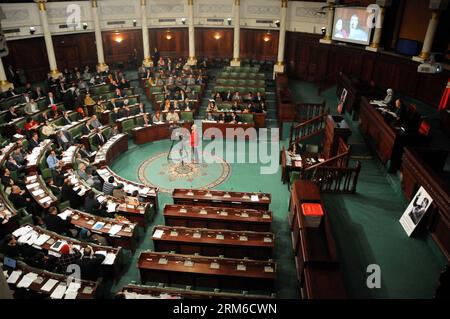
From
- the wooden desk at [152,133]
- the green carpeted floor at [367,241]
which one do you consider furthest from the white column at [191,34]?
the green carpeted floor at [367,241]

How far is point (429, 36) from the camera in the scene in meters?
13.2

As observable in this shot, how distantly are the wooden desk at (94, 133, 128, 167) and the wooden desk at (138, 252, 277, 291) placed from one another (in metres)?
5.45

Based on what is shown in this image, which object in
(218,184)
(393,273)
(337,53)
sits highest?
(337,53)

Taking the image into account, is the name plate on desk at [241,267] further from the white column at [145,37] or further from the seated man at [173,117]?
the white column at [145,37]

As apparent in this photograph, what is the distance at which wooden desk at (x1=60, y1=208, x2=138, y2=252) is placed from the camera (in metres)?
8.85

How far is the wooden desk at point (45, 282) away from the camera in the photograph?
275 inches

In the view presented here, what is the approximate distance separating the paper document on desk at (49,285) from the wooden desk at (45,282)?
0.04m

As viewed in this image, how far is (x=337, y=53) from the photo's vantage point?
18938 millimetres

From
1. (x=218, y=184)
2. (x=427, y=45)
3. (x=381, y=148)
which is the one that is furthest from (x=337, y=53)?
(x=218, y=184)

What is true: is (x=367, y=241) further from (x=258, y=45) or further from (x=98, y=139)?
(x=258, y=45)

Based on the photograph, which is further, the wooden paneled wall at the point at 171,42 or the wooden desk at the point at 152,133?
the wooden paneled wall at the point at 171,42

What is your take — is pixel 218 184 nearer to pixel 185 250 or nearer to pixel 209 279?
Result: pixel 185 250

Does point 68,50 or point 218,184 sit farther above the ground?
point 68,50

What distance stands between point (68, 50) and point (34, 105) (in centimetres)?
731
